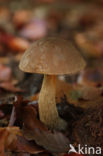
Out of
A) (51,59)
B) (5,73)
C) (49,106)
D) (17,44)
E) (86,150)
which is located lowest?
(17,44)

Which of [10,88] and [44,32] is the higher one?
[10,88]

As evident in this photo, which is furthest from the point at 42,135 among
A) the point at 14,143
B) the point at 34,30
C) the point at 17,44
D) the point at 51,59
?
the point at 34,30

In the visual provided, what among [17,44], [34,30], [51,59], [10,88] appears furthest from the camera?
→ [34,30]

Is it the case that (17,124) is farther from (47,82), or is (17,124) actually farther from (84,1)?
(84,1)

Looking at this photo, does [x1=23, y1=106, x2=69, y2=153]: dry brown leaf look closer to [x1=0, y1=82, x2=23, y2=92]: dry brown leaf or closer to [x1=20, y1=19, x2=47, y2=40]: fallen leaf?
[x1=0, y1=82, x2=23, y2=92]: dry brown leaf

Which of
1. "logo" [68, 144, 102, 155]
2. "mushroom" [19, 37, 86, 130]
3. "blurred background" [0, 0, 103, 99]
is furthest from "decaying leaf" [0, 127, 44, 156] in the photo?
"blurred background" [0, 0, 103, 99]

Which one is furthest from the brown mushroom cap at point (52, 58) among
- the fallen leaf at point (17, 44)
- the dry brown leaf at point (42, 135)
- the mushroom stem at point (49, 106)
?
the fallen leaf at point (17, 44)

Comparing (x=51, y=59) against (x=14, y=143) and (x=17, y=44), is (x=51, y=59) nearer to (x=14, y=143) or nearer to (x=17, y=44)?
(x=14, y=143)
